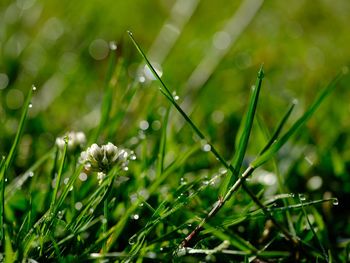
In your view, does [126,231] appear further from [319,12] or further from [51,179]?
[319,12]

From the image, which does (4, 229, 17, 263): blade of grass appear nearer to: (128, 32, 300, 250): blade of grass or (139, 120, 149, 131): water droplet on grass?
(128, 32, 300, 250): blade of grass

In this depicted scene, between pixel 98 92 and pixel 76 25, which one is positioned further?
pixel 76 25

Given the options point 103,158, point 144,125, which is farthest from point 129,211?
point 144,125

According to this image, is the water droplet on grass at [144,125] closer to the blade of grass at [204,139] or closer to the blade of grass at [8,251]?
the blade of grass at [204,139]

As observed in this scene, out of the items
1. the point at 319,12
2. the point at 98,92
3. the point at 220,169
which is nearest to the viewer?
the point at 220,169

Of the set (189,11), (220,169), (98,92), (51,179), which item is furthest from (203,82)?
(51,179)

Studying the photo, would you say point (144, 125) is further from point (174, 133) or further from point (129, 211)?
point (129, 211)

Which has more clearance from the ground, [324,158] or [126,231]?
[324,158]

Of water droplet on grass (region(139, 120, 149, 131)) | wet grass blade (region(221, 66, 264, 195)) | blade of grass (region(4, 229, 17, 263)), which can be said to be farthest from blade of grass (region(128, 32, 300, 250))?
water droplet on grass (region(139, 120, 149, 131))
